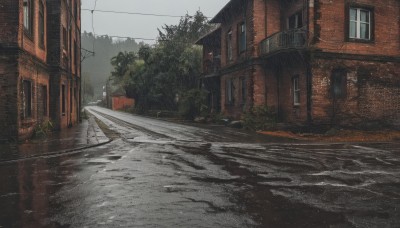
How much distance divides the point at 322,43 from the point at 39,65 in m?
13.3

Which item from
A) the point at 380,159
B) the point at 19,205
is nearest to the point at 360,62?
the point at 380,159

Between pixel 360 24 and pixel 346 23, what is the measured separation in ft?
3.54

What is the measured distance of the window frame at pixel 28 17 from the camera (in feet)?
45.1

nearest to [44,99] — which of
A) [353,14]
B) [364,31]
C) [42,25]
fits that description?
[42,25]

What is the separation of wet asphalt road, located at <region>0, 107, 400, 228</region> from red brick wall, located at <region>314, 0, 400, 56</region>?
31.8ft

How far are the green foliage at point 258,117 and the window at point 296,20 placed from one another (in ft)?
16.0

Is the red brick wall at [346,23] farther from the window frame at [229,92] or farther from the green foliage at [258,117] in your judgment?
the window frame at [229,92]

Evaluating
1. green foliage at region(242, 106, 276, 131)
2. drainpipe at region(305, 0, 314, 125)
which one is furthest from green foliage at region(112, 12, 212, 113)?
drainpipe at region(305, 0, 314, 125)

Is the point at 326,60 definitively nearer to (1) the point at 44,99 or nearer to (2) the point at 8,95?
(1) the point at 44,99

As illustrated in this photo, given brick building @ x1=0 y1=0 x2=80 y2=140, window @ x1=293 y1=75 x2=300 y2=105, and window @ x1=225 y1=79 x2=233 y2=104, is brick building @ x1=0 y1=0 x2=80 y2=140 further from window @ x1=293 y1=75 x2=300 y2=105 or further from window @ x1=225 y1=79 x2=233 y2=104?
window @ x1=293 y1=75 x2=300 y2=105

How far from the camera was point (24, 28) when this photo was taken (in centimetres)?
1340

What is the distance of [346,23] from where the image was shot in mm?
18734

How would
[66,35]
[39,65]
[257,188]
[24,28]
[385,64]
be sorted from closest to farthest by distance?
[257,188], [24,28], [39,65], [385,64], [66,35]

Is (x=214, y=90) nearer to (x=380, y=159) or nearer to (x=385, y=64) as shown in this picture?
(x=385, y=64)
